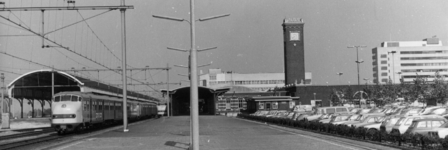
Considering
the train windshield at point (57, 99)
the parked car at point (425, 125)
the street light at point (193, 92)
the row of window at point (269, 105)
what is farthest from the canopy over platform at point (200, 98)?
the street light at point (193, 92)

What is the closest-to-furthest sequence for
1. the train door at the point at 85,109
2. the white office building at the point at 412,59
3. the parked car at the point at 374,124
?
the parked car at the point at 374,124 < the train door at the point at 85,109 < the white office building at the point at 412,59

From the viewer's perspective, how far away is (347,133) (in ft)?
111

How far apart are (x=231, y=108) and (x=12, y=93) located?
92.6 m

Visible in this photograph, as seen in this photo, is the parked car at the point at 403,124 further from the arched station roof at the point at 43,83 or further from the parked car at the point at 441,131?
the arched station roof at the point at 43,83

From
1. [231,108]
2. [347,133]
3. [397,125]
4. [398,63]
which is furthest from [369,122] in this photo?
[398,63]

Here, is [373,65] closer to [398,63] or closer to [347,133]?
[398,63]

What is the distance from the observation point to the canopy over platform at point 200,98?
106 m

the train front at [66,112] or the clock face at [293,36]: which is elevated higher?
the clock face at [293,36]

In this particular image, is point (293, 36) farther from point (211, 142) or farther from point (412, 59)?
point (211, 142)

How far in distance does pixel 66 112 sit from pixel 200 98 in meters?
89.9

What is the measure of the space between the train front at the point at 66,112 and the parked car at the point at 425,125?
25.5 m

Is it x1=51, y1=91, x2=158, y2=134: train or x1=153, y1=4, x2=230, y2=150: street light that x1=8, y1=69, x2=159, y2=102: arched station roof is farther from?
x1=153, y1=4, x2=230, y2=150: street light

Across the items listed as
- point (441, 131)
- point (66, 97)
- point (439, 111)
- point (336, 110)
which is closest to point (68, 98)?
point (66, 97)

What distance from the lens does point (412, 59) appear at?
178m
